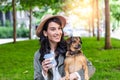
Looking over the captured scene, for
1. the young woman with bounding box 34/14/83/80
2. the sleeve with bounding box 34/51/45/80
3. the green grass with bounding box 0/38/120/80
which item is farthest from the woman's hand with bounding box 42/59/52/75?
the green grass with bounding box 0/38/120/80

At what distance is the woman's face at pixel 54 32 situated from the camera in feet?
10.3

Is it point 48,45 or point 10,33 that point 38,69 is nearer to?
point 48,45

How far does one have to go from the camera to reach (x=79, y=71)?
3.01 m

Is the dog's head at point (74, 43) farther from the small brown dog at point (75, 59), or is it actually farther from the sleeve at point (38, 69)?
the sleeve at point (38, 69)

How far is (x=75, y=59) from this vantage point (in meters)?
2.97

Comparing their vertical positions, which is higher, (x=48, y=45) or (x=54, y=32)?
(x=54, y=32)

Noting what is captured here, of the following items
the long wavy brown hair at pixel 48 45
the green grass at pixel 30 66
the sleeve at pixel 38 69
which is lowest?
the green grass at pixel 30 66

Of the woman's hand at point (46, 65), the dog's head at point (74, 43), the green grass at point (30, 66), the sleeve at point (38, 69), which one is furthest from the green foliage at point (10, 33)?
the dog's head at point (74, 43)

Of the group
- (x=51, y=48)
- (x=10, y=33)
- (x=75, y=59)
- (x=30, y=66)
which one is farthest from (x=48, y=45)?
(x=10, y=33)

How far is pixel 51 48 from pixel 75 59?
12.4 inches

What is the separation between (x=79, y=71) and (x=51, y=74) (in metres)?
0.29

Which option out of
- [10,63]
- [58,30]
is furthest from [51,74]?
[10,63]

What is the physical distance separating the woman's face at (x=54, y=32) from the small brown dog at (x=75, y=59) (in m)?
0.18

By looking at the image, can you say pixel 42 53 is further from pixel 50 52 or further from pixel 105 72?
pixel 105 72
